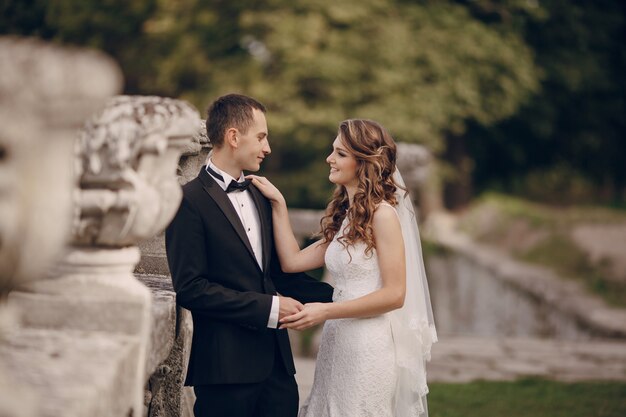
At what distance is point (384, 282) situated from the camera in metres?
3.73

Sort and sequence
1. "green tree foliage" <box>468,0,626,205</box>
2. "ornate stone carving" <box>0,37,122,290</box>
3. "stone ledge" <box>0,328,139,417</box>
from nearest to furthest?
"ornate stone carving" <box>0,37,122,290</box>, "stone ledge" <box>0,328,139,417</box>, "green tree foliage" <box>468,0,626,205</box>

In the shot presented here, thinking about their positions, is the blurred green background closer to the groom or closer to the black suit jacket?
the groom

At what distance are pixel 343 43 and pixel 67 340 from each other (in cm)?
1463

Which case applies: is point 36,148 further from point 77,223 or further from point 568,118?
point 568,118

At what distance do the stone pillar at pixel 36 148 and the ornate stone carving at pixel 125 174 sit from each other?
228 millimetres

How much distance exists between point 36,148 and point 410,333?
2474mm

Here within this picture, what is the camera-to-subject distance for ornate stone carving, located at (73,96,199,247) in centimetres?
220

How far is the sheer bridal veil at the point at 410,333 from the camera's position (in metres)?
3.92

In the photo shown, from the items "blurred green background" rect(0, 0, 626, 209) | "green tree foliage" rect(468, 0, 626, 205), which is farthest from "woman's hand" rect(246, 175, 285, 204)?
"green tree foliage" rect(468, 0, 626, 205)

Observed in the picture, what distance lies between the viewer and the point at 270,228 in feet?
12.7

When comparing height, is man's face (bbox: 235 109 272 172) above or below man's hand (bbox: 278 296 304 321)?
above

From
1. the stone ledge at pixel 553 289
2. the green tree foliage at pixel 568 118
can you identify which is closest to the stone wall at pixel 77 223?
the stone ledge at pixel 553 289

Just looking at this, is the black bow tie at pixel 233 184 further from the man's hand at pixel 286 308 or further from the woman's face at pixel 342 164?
the man's hand at pixel 286 308

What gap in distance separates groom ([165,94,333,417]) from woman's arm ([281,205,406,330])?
0.17 m
